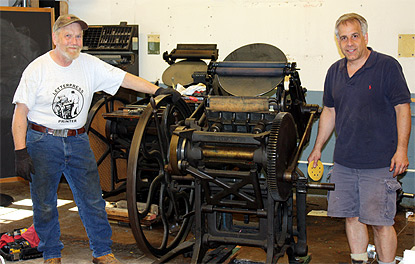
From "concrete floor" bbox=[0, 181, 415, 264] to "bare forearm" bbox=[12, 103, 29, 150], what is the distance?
1004mm

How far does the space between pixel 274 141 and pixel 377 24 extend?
9.11 ft

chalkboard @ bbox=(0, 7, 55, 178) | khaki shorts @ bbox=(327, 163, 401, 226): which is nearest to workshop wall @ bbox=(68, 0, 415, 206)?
chalkboard @ bbox=(0, 7, 55, 178)

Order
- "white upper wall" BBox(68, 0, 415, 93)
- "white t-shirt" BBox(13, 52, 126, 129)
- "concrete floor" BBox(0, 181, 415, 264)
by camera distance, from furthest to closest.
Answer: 1. "white upper wall" BBox(68, 0, 415, 93)
2. "concrete floor" BBox(0, 181, 415, 264)
3. "white t-shirt" BBox(13, 52, 126, 129)

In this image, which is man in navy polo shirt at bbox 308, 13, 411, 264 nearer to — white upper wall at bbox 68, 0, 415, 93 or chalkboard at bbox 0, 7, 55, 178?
white upper wall at bbox 68, 0, 415, 93

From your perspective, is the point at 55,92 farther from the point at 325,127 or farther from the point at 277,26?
the point at 277,26

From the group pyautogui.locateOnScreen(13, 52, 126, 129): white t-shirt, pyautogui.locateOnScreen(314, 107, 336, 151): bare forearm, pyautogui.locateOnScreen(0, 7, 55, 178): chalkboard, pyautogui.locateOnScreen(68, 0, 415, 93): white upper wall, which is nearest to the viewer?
pyautogui.locateOnScreen(13, 52, 126, 129): white t-shirt

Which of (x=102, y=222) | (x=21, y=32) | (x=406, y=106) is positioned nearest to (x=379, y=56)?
(x=406, y=106)

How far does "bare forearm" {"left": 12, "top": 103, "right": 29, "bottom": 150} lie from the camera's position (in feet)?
10.2

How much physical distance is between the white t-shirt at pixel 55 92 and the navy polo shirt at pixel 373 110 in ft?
5.31

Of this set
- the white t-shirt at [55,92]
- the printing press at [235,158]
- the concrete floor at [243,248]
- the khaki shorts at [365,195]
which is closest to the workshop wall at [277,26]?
the concrete floor at [243,248]

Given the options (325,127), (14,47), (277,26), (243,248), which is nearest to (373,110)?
(325,127)

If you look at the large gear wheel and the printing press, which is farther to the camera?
the printing press

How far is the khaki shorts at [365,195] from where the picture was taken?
293 cm

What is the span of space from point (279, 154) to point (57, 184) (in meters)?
1.44
